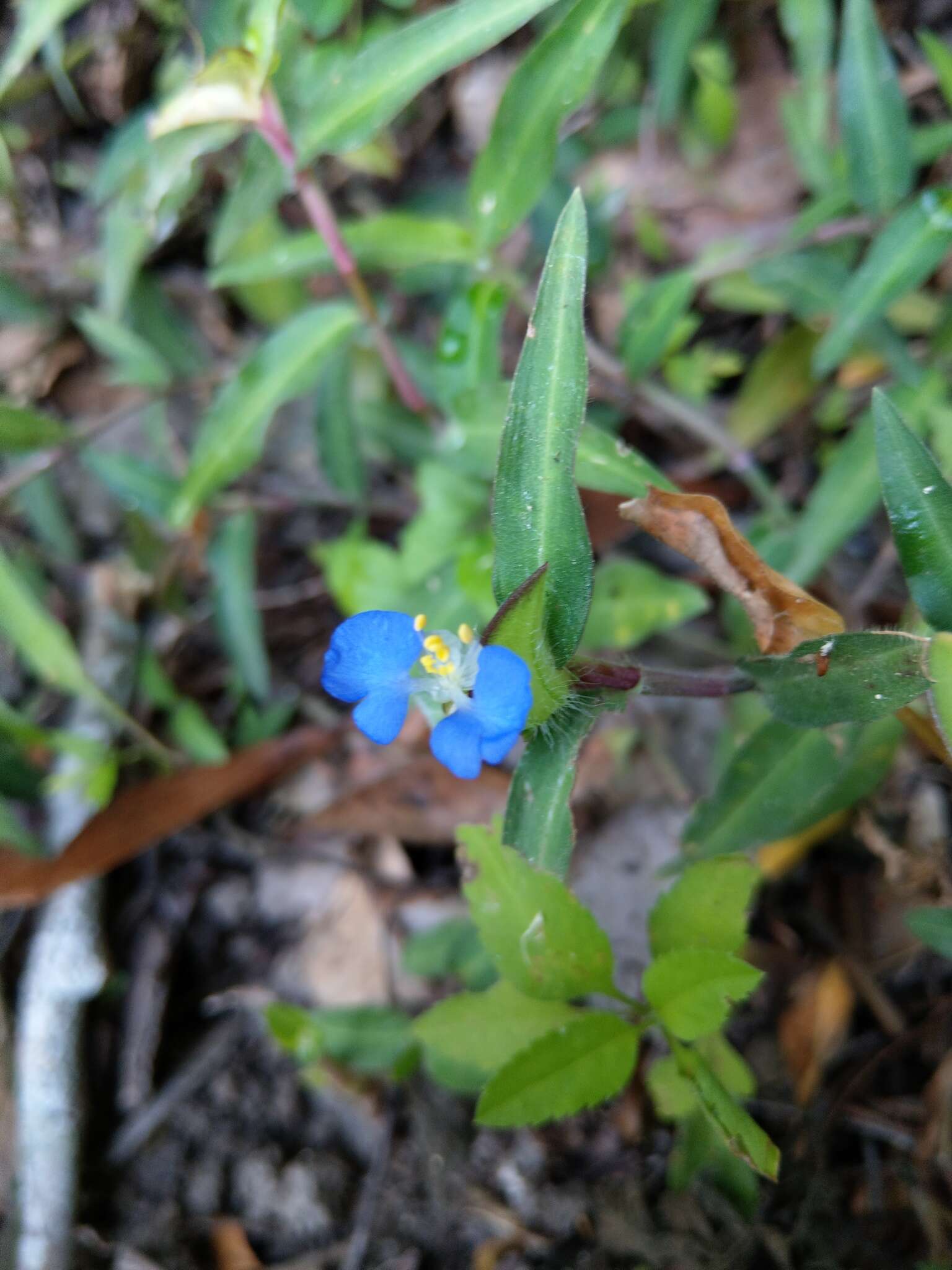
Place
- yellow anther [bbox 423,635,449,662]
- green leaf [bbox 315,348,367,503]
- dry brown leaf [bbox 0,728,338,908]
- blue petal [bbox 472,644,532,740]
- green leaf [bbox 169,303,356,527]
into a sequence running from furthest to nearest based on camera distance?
green leaf [bbox 315,348,367,503] → dry brown leaf [bbox 0,728,338,908] → green leaf [bbox 169,303,356,527] → yellow anther [bbox 423,635,449,662] → blue petal [bbox 472,644,532,740]

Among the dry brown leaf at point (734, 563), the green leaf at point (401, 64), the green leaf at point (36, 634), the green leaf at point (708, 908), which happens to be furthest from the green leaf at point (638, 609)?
the green leaf at point (36, 634)

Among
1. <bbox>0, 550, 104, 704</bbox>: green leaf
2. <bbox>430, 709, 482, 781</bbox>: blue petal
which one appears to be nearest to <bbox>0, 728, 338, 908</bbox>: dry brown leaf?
<bbox>0, 550, 104, 704</bbox>: green leaf

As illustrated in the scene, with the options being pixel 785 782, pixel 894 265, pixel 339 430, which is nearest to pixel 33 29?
pixel 339 430

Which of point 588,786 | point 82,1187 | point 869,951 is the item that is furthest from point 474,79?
point 82,1187

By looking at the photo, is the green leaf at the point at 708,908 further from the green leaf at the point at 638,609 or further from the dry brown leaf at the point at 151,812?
the dry brown leaf at the point at 151,812

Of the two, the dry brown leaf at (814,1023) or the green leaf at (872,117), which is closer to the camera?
the green leaf at (872,117)

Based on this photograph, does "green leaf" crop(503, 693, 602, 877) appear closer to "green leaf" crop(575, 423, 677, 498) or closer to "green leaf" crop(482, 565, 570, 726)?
"green leaf" crop(482, 565, 570, 726)
